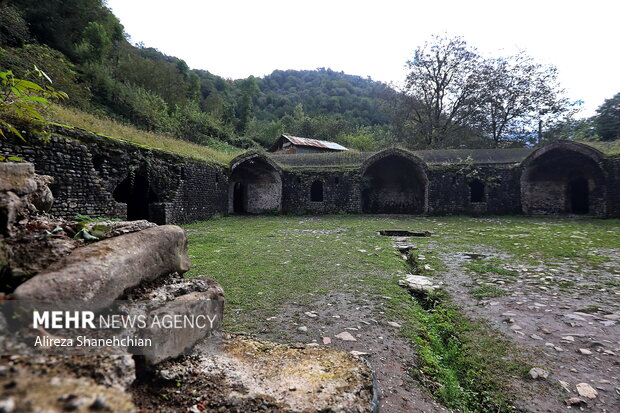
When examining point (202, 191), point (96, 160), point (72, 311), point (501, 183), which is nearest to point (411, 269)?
point (72, 311)

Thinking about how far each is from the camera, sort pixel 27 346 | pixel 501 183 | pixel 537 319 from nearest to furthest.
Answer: pixel 27 346 < pixel 537 319 < pixel 501 183

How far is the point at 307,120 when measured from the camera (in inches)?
2056

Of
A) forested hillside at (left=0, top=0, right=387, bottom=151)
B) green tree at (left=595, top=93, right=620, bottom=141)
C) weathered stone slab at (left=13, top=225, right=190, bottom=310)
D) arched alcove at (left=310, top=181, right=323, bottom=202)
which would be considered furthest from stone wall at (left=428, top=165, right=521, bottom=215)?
forested hillside at (left=0, top=0, right=387, bottom=151)

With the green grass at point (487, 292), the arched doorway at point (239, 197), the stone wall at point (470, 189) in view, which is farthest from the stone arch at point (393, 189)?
the green grass at point (487, 292)

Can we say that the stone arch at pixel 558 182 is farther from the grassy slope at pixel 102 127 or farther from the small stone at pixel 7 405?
the small stone at pixel 7 405

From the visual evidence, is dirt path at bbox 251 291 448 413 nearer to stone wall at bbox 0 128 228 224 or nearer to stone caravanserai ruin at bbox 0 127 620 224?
stone wall at bbox 0 128 228 224

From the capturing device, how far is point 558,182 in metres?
17.8

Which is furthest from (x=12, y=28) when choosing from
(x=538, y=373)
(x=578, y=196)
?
(x=578, y=196)

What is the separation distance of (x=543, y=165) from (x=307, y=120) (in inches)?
1552

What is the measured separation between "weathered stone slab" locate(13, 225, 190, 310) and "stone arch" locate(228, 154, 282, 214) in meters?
16.4

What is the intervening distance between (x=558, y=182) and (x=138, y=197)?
73.2 feet

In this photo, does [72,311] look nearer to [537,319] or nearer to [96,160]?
[537,319]

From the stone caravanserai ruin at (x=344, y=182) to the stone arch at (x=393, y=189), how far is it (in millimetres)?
69

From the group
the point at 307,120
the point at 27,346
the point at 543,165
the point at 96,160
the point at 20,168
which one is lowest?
the point at 27,346
